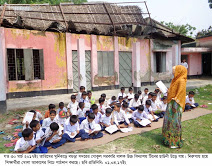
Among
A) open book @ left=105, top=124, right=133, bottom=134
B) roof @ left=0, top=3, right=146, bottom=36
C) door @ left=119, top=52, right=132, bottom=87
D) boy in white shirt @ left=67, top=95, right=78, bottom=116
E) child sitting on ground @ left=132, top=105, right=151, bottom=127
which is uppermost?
roof @ left=0, top=3, right=146, bottom=36

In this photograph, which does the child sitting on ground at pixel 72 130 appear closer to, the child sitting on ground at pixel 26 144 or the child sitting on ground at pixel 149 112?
the child sitting on ground at pixel 26 144

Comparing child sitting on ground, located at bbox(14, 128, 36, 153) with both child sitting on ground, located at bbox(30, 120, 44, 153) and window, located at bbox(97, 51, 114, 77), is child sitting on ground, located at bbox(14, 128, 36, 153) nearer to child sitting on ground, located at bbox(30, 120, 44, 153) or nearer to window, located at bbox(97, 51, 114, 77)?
child sitting on ground, located at bbox(30, 120, 44, 153)

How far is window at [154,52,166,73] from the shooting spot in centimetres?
1339

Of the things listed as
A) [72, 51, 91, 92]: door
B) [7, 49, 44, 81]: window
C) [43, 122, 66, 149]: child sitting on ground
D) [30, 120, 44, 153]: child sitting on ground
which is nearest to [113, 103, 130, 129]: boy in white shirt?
[43, 122, 66, 149]: child sitting on ground

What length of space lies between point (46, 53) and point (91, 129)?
6.26 m

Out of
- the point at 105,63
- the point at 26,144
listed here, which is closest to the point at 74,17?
the point at 105,63

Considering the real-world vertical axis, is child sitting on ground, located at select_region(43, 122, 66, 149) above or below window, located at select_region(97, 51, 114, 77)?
below

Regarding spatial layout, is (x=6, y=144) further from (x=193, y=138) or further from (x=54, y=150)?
(x=193, y=138)

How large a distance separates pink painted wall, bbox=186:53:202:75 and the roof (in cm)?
695

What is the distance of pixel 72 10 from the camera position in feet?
36.8

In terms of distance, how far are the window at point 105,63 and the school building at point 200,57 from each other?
322 inches

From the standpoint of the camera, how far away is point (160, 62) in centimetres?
1344

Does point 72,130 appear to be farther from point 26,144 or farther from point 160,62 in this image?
point 160,62

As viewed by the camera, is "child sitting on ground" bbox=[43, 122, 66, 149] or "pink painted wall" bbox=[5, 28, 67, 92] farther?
"pink painted wall" bbox=[5, 28, 67, 92]
